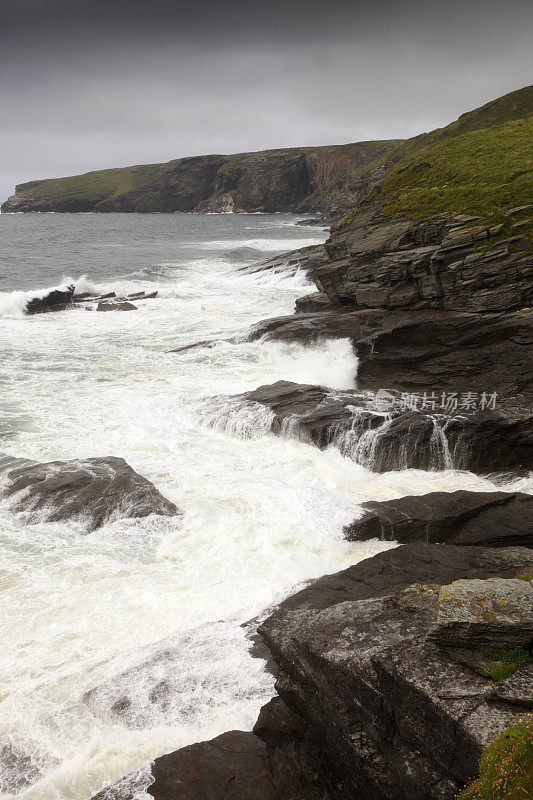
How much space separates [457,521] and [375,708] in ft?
25.7

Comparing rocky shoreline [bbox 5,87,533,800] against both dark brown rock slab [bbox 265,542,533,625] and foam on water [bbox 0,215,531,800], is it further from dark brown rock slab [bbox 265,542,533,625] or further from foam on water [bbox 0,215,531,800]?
foam on water [bbox 0,215,531,800]

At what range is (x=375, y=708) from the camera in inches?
246

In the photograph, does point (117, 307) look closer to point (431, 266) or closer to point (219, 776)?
point (431, 266)

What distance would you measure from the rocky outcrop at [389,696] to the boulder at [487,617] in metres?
0.05

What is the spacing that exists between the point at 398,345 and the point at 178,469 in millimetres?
12124

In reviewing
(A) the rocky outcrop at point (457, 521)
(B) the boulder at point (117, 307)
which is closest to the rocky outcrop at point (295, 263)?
(B) the boulder at point (117, 307)

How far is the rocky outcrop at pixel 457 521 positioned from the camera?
12.7m

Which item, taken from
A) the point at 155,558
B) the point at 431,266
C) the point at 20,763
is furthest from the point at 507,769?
the point at 431,266

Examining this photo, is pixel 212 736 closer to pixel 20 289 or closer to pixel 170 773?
pixel 170 773

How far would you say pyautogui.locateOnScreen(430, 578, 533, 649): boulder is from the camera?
594 cm

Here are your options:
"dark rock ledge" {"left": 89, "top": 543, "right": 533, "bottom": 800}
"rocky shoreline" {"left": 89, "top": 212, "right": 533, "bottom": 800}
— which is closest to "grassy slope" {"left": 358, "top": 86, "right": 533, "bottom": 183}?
"rocky shoreline" {"left": 89, "top": 212, "right": 533, "bottom": 800}

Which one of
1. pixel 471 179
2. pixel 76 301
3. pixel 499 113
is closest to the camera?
pixel 471 179

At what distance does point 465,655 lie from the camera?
6094 millimetres

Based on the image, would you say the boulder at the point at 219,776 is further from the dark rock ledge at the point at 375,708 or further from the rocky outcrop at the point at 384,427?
the rocky outcrop at the point at 384,427
